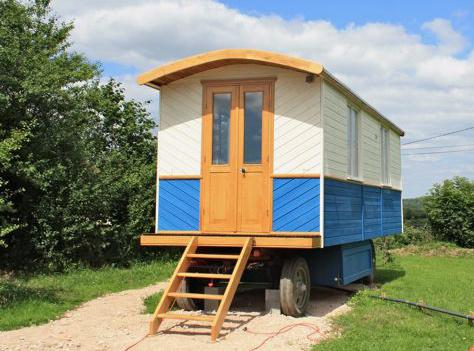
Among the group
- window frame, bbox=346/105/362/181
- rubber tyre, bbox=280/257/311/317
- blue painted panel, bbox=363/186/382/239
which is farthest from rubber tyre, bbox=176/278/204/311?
blue painted panel, bbox=363/186/382/239

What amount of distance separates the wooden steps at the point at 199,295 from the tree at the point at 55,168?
478 centimetres

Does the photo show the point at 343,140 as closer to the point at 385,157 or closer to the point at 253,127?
the point at 253,127

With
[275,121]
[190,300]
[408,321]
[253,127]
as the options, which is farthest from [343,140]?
[190,300]

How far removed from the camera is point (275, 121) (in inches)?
348

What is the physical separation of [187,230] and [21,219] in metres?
5.90

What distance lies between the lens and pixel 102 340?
23.7 ft

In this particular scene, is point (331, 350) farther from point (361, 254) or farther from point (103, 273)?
point (103, 273)

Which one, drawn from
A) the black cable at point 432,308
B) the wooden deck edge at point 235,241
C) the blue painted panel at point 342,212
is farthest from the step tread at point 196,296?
the black cable at point 432,308

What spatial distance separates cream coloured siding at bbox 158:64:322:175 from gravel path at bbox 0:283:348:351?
7.06 feet

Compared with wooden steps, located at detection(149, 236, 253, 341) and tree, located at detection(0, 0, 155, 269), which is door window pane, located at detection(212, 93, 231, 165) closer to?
wooden steps, located at detection(149, 236, 253, 341)

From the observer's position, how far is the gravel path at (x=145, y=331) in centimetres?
687

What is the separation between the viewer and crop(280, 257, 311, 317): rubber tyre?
8430 mm

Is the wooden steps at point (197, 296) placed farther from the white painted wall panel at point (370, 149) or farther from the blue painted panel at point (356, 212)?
the white painted wall panel at point (370, 149)

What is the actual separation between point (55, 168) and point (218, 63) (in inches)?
227
